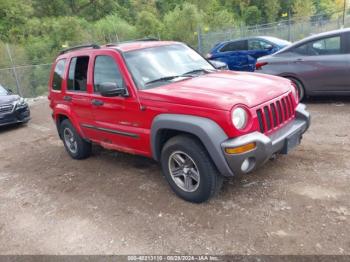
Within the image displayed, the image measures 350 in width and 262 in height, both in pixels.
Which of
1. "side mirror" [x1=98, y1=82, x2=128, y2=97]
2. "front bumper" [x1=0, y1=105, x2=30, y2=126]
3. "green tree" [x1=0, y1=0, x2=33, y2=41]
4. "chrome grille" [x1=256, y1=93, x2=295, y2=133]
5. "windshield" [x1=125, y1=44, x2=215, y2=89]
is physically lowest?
"front bumper" [x1=0, y1=105, x2=30, y2=126]

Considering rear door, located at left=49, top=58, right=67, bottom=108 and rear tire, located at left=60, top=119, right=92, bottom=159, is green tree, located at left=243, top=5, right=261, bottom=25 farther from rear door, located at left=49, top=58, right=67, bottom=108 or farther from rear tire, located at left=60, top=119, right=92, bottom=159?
rear tire, located at left=60, top=119, right=92, bottom=159

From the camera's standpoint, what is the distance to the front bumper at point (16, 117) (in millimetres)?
9492

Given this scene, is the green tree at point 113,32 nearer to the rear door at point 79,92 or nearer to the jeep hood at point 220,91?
the rear door at point 79,92

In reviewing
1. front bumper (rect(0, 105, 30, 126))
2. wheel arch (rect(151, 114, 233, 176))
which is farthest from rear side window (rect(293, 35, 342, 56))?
front bumper (rect(0, 105, 30, 126))

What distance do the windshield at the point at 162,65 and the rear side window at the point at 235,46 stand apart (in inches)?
311

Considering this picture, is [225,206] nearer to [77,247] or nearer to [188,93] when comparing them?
[188,93]

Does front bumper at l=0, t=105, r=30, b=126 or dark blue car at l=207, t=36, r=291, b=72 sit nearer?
front bumper at l=0, t=105, r=30, b=126

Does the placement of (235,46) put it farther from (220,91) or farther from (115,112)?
(220,91)

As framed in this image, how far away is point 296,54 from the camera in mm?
7793

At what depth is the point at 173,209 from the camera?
13.2 ft

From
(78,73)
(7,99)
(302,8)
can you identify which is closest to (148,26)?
(7,99)

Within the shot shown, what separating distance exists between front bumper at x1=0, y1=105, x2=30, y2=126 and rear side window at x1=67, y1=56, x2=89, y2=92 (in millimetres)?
4757

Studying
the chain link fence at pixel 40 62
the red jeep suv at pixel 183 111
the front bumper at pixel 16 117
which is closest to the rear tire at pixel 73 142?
the red jeep suv at pixel 183 111

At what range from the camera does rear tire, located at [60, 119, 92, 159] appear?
5977mm
